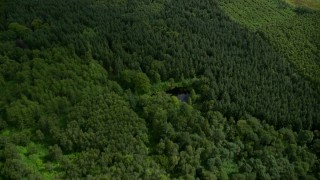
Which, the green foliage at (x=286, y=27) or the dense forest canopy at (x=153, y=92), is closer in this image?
the dense forest canopy at (x=153, y=92)

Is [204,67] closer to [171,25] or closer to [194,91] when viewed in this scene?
[194,91]

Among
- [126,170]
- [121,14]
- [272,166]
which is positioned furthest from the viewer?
[121,14]

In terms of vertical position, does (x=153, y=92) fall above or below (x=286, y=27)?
below

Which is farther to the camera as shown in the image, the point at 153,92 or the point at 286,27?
the point at 286,27

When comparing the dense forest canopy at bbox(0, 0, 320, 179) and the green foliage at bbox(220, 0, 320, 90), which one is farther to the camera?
the green foliage at bbox(220, 0, 320, 90)

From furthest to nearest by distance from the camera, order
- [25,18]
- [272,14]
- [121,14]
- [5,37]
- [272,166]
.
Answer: [272,14], [121,14], [25,18], [5,37], [272,166]

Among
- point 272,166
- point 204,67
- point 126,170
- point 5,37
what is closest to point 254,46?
point 204,67

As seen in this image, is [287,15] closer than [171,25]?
No

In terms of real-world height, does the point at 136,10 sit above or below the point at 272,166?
above
